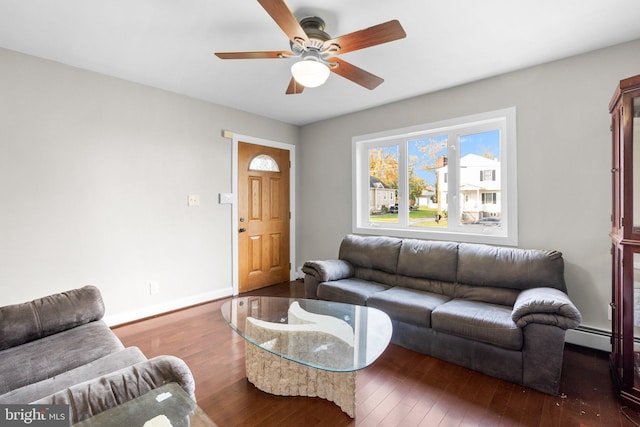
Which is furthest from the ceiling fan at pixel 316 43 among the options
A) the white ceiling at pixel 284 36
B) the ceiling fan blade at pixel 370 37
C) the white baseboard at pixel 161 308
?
the white baseboard at pixel 161 308

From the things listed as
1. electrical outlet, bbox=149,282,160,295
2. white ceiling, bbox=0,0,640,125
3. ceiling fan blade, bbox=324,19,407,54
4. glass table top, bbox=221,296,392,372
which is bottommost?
electrical outlet, bbox=149,282,160,295

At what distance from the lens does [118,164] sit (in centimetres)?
297

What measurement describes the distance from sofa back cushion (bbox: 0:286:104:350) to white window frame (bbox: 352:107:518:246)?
290cm

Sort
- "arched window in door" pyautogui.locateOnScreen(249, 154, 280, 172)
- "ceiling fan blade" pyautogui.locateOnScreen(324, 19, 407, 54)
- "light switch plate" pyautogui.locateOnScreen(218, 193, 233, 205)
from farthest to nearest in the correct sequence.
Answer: "arched window in door" pyautogui.locateOnScreen(249, 154, 280, 172), "light switch plate" pyautogui.locateOnScreen(218, 193, 233, 205), "ceiling fan blade" pyautogui.locateOnScreen(324, 19, 407, 54)

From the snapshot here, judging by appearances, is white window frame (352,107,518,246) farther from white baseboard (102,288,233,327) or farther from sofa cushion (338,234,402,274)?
white baseboard (102,288,233,327)

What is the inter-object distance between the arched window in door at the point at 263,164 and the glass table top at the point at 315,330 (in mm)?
2192

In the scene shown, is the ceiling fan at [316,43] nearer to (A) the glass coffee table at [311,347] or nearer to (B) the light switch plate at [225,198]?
(A) the glass coffee table at [311,347]

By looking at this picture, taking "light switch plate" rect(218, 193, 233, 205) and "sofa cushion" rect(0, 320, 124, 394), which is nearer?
"sofa cushion" rect(0, 320, 124, 394)

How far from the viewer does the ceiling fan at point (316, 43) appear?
1.58 metres

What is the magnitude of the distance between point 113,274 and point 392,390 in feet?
9.14

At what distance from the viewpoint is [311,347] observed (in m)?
1.72

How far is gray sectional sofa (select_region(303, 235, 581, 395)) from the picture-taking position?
1904mm

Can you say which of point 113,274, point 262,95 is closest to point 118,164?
point 113,274

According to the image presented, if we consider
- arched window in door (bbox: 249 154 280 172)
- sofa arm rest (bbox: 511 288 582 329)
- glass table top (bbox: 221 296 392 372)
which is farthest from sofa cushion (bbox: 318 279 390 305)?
arched window in door (bbox: 249 154 280 172)
